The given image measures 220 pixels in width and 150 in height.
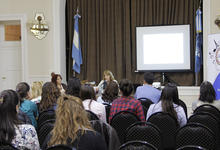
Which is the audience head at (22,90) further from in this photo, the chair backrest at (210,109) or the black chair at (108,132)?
the chair backrest at (210,109)

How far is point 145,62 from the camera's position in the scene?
8859 mm

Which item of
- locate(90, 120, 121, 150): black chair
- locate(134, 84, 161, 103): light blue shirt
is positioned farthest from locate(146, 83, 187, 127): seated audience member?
locate(134, 84, 161, 103): light blue shirt

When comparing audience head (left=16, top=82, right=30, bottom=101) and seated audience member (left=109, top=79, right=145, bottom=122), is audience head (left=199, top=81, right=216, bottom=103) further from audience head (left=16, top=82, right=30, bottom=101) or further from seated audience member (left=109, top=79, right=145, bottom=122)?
audience head (left=16, top=82, right=30, bottom=101)

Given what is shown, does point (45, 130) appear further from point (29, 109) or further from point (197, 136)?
point (197, 136)

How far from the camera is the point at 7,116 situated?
2289 mm

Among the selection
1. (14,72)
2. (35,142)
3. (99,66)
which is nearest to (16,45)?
(14,72)

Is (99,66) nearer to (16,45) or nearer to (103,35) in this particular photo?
(103,35)

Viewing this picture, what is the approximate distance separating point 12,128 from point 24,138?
0.50ft

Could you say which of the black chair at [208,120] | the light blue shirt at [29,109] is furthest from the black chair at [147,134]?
the light blue shirt at [29,109]

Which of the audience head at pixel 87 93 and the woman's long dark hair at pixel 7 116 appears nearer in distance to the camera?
the woman's long dark hair at pixel 7 116

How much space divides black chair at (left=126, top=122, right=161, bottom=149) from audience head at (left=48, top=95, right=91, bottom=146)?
804mm

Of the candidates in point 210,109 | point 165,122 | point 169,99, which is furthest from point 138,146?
point 210,109

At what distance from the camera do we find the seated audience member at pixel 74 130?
210cm

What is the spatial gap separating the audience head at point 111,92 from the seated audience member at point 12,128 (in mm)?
2111
